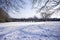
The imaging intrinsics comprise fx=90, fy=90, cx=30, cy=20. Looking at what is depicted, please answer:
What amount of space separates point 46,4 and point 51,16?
0.82 feet

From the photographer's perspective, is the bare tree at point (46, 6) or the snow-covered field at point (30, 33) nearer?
the snow-covered field at point (30, 33)

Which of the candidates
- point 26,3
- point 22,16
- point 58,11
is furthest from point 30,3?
point 58,11

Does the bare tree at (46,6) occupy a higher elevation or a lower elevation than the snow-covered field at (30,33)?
higher

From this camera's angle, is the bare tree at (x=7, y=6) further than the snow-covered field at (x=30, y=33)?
Yes

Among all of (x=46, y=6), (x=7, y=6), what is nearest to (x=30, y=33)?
(x=46, y=6)

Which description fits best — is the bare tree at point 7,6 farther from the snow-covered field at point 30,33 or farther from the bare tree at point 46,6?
the bare tree at point 46,6

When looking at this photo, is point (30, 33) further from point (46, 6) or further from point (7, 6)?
point (7, 6)

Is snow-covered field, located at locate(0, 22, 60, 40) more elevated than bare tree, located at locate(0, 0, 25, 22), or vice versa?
bare tree, located at locate(0, 0, 25, 22)

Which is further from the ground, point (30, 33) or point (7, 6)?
point (7, 6)

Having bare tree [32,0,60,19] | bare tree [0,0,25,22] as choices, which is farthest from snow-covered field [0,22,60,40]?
bare tree [32,0,60,19]

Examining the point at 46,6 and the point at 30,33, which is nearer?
the point at 30,33

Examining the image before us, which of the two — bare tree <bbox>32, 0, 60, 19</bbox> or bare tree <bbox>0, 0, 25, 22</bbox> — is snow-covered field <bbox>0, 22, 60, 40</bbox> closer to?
bare tree <bbox>0, 0, 25, 22</bbox>

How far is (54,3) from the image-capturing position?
1.74 metres

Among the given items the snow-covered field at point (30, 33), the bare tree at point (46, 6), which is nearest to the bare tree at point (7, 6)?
the snow-covered field at point (30, 33)
